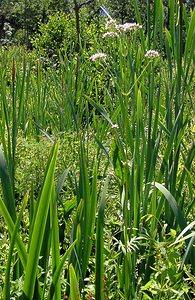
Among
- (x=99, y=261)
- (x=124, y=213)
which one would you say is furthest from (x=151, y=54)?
(x=99, y=261)

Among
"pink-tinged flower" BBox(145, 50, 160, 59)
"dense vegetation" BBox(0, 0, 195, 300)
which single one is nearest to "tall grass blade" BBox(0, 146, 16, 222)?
"dense vegetation" BBox(0, 0, 195, 300)

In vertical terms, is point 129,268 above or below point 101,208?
below

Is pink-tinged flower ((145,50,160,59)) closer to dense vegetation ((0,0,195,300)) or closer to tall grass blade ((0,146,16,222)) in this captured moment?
dense vegetation ((0,0,195,300))

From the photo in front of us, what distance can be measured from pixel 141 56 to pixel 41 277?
669 millimetres

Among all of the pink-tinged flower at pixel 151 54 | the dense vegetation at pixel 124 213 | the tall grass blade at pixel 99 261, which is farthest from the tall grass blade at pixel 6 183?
the pink-tinged flower at pixel 151 54

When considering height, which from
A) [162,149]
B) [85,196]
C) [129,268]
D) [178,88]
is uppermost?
[178,88]

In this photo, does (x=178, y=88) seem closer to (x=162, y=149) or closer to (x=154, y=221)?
(x=154, y=221)

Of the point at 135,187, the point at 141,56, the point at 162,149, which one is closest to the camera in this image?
the point at 135,187

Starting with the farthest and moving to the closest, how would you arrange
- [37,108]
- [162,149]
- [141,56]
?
[37,108] < [162,149] < [141,56]

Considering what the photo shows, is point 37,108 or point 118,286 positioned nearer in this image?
point 118,286

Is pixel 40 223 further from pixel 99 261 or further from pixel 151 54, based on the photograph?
pixel 151 54

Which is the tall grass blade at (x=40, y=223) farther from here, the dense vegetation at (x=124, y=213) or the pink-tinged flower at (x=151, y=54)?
the pink-tinged flower at (x=151, y=54)

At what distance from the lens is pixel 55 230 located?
2.98 feet

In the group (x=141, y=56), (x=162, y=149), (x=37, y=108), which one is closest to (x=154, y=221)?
(x=141, y=56)
